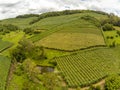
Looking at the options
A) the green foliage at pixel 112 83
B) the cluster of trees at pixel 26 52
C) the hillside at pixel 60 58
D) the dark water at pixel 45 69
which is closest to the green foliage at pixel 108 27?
the hillside at pixel 60 58

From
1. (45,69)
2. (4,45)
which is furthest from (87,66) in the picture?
(4,45)

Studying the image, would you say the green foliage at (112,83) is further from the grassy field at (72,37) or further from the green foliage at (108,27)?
the green foliage at (108,27)

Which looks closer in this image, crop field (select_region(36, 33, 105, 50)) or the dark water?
the dark water

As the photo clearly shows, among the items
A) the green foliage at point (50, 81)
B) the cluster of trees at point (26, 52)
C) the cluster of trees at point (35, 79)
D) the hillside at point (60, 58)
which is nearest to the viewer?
the green foliage at point (50, 81)

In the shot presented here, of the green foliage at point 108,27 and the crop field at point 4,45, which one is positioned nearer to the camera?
the crop field at point 4,45

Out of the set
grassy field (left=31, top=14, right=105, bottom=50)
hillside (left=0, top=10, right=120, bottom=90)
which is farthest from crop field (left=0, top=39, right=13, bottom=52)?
grassy field (left=31, top=14, right=105, bottom=50)

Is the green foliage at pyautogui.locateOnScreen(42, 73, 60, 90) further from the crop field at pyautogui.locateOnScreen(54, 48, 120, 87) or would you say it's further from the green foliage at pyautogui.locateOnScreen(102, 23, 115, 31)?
the green foliage at pyautogui.locateOnScreen(102, 23, 115, 31)

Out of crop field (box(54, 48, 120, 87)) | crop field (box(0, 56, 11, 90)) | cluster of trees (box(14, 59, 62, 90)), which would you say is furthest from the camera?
crop field (box(54, 48, 120, 87))
